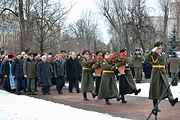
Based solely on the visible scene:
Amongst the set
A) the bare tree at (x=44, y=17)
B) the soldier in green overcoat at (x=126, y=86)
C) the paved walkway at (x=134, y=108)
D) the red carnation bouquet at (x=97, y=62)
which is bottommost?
the paved walkway at (x=134, y=108)

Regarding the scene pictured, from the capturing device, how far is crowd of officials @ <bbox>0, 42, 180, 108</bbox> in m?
7.96

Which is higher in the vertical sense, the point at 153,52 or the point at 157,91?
the point at 153,52

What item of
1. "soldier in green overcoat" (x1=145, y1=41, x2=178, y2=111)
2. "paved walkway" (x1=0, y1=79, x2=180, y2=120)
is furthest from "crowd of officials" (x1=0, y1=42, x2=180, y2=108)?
"paved walkway" (x1=0, y1=79, x2=180, y2=120)

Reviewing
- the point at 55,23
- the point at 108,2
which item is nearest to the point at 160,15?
the point at 108,2

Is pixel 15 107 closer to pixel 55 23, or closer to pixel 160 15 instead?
pixel 55 23

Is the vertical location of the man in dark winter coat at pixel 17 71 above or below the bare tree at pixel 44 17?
below

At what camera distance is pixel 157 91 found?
7.78 meters

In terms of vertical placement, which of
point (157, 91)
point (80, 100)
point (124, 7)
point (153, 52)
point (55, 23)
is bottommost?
point (80, 100)

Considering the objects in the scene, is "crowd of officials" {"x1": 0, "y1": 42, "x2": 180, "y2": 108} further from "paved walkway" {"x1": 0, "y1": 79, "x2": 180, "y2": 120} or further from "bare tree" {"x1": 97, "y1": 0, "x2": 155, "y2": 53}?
"bare tree" {"x1": 97, "y1": 0, "x2": 155, "y2": 53}

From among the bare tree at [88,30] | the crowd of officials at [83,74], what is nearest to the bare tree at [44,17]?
the crowd of officials at [83,74]

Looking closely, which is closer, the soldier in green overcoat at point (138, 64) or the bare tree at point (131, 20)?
the soldier in green overcoat at point (138, 64)

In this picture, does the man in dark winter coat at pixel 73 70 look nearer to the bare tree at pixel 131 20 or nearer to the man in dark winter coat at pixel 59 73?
the man in dark winter coat at pixel 59 73

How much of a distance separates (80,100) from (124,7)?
2417cm

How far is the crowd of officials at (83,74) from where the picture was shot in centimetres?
796
